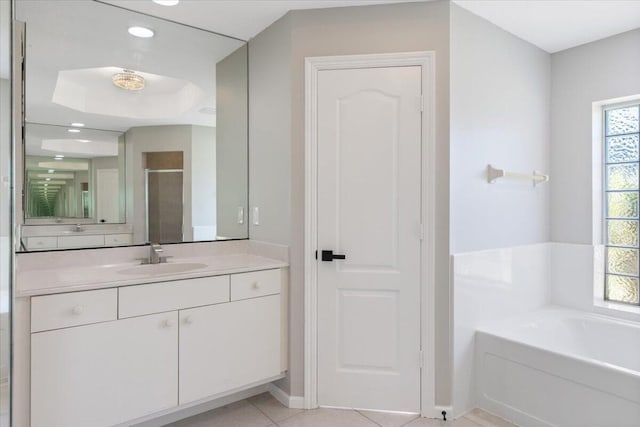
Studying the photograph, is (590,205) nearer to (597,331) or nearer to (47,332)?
(597,331)

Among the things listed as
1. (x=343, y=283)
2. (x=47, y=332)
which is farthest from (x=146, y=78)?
(x=343, y=283)

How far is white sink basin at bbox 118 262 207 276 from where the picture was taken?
87.6 inches

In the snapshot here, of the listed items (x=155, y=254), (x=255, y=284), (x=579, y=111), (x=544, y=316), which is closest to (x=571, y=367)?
(x=544, y=316)

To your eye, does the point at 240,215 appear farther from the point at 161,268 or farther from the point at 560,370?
the point at 560,370

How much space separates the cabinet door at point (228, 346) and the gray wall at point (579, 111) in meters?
2.35

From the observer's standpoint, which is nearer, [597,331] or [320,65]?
[320,65]

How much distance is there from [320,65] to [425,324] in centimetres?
168

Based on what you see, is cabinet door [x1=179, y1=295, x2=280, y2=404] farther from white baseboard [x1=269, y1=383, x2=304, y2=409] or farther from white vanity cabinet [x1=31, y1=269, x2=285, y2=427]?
white baseboard [x1=269, y1=383, x2=304, y2=409]

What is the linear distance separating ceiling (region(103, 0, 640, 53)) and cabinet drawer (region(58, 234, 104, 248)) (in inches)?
55.4

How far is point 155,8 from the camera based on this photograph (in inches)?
92.3

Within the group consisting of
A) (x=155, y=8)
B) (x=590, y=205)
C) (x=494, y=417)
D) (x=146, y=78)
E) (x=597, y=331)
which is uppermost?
(x=155, y=8)

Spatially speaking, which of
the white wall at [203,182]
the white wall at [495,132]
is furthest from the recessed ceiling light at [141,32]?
the white wall at [495,132]

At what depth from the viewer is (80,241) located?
2.29 m

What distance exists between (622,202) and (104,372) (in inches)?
139
